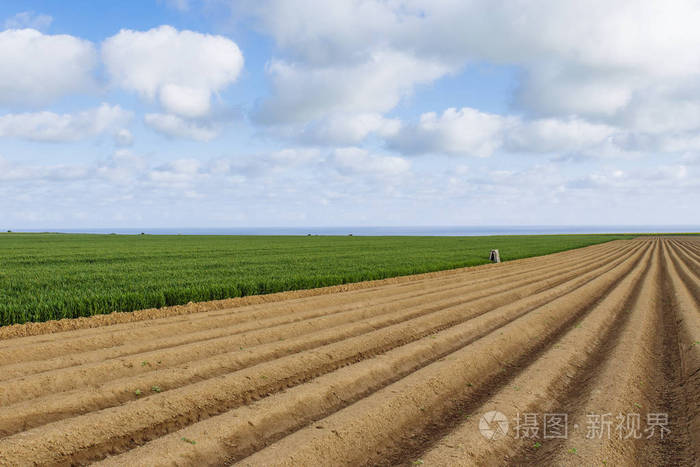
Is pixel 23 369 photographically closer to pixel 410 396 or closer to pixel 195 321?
pixel 195 321

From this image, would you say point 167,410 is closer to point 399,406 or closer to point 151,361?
point 151,361

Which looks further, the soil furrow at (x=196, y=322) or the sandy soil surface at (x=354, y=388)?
the soil furrow at (x=196, y=322)

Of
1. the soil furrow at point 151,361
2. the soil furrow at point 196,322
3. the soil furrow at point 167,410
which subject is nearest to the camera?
the soil furrow at point 167,410

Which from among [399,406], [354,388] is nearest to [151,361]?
[354,388]

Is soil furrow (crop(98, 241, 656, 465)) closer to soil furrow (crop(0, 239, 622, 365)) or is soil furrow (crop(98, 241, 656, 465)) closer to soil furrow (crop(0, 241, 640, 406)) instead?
soil furrow (crop(0, 241, 640, 406))

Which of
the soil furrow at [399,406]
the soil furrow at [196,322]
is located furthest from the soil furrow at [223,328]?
the soil furrow at [399,406]

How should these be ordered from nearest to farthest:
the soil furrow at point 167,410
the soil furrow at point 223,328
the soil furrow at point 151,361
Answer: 1. the soil furrow at point 167,410
2. the soil furrow at point 151,361
3. the soil furrow at point 223,328

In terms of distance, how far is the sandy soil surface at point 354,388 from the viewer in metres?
4.92

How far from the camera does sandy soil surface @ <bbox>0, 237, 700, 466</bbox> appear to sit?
4.92 metres

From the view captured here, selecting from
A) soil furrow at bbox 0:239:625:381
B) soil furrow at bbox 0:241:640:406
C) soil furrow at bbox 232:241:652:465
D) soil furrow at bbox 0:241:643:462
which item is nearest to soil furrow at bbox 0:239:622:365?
soil furrow at bbox 0:239:625:381

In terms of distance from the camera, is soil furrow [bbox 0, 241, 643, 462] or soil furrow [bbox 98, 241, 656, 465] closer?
soil furrow [bbox 98, 241, 656, 465]

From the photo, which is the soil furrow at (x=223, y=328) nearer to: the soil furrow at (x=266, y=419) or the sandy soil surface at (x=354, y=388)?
the sandy soil surface at (x=354, y=388)

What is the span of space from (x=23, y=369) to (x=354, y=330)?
6.26 m

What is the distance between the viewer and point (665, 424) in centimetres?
576
